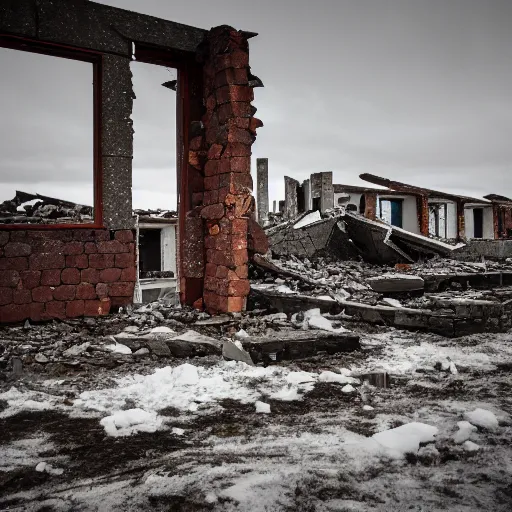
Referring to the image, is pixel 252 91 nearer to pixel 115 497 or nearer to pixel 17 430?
pixel 17 430

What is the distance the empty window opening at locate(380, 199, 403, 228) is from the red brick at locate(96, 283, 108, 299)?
704 inches

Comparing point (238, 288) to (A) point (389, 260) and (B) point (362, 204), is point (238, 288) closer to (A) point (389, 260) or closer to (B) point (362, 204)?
(A) point (389, 260)

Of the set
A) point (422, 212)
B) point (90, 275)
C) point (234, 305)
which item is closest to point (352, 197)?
point (422, 212)

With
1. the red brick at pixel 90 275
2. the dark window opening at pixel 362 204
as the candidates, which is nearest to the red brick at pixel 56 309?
the red brick at pixel 90 275

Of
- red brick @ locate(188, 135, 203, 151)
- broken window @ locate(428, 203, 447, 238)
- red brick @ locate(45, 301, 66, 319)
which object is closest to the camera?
red brick @ locate(45, 301, 66, 319)

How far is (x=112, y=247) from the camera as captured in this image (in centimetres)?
555

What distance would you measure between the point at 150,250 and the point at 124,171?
473 inches

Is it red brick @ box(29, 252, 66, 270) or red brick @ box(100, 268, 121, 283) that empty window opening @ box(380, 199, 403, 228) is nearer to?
red brick @ box(100, 268, 121, 283)

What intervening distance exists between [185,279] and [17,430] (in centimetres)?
366

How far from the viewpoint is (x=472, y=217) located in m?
25.1

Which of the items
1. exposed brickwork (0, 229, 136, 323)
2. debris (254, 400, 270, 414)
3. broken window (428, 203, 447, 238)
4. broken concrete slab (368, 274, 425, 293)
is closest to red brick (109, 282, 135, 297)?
exposed brickwork (0, 229, 136, 323)

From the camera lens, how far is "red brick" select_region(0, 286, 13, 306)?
16.5ft

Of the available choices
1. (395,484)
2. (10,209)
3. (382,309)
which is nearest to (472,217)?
(382,309)

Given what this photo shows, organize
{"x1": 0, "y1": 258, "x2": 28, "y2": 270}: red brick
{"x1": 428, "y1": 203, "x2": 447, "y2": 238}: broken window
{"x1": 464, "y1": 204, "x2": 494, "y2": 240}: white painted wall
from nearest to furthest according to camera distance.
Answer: {"x1": 0, "y1": 258, "x2": 28, "y2": 270}: red brick, {"x1": 428, "y1": 203, "x2": 447, "y2": 238}: broken window, {"x1": 464, "y1": 204, "x2": 494, "y2": 240}: white painted wall
